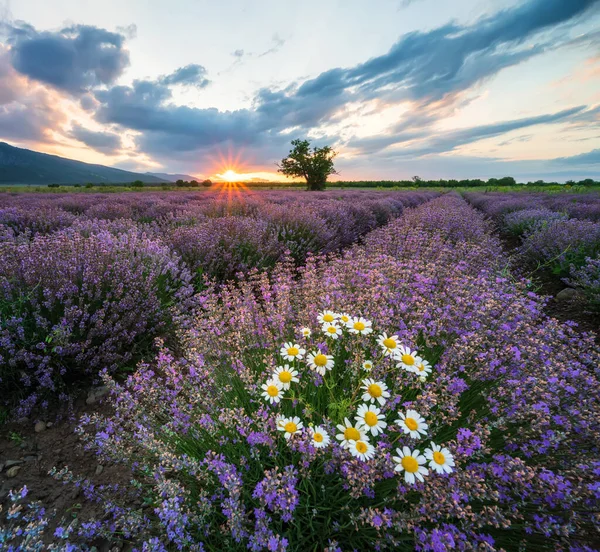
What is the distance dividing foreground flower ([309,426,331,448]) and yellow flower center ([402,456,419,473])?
10.9 inches

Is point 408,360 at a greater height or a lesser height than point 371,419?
greater

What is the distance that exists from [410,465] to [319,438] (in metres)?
0.33

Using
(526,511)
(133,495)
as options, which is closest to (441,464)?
(526,511)

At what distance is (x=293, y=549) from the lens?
4.00ft

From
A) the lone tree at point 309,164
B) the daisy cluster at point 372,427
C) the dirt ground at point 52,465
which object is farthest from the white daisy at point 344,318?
the lone tree at point 309,164

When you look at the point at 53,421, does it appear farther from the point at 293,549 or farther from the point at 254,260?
the point at 254,260

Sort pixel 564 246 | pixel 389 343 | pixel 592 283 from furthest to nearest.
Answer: pixel 564 246 < pixel 592 283 < pixel 389 343

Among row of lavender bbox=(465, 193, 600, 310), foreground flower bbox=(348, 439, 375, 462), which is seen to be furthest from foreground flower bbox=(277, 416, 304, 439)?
row of lavender bbox=(465, 193, 600, 310)

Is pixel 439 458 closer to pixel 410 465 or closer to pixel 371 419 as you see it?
pixel 410 465

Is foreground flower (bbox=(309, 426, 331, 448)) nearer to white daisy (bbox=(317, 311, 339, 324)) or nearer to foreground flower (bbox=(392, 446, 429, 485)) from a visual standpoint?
foreground flower (bbox=(392, 446, 429, 485))

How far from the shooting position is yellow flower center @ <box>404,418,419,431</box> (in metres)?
1.12

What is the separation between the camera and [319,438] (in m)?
1.13

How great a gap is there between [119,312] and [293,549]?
2.49m

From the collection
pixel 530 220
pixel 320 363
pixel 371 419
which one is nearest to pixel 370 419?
pixel 371 419
